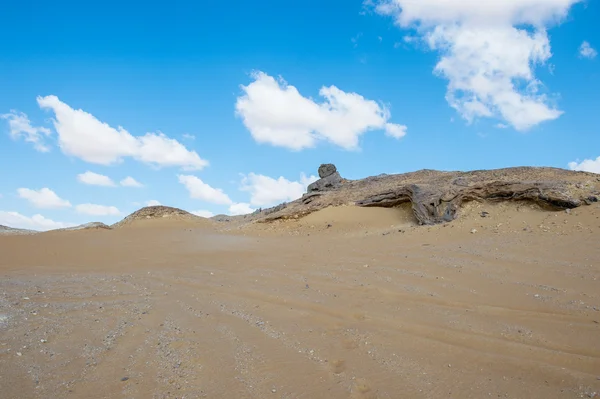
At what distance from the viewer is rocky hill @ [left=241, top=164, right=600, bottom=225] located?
10438 mm

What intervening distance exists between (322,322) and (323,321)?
3cm

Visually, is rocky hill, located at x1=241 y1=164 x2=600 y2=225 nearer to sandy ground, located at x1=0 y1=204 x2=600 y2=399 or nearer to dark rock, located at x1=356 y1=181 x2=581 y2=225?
dark rock, located at x1=356 y1=181 x2=581 y2=225

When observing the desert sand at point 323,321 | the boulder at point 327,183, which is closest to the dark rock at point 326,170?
the boulder at point 327,183

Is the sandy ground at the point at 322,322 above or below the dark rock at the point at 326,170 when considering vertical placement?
below

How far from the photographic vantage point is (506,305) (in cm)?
479

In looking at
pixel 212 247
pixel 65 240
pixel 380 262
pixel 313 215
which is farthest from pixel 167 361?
pixel 313 215

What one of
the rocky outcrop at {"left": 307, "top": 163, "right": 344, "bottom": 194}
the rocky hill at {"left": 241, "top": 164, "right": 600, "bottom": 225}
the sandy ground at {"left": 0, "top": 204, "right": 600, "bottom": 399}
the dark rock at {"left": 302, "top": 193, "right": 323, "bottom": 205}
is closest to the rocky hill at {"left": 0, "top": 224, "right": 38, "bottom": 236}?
the sandy ground at {"left": 0, "top": 204, "right": 600, "bottom": 399}

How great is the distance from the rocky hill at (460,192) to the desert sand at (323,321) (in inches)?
44.2

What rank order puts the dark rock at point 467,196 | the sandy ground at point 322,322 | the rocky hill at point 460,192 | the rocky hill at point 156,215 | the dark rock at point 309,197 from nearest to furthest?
the sandy ground at point 322,322 < the dark rock at point 467,196 < the rocky hill at point 460,192 < the dark rock at point 309,197 < the rocky hill at point 156,215

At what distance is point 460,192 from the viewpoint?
12.1 meters

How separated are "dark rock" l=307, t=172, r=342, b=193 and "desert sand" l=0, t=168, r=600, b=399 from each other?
11705mm

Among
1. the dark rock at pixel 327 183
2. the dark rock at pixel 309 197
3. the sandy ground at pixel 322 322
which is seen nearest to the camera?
the sandy ground at pixel 322 322

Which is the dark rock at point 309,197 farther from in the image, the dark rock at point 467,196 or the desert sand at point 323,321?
the desert sand at point 323,321

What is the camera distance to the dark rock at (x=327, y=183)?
20938mm
